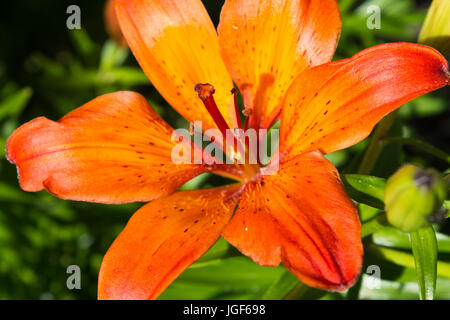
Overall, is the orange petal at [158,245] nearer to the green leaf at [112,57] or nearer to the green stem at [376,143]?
the green stem at [376,143]

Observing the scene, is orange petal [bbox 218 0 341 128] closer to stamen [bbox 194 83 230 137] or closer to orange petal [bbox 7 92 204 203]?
stamen [bbox 194 83 230 137]

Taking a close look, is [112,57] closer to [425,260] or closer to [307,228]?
[307,228]

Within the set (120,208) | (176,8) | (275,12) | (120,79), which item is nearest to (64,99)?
(120,79)

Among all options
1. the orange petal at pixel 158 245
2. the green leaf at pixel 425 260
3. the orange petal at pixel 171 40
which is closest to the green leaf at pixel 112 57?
the orange petal at pixel 171 40

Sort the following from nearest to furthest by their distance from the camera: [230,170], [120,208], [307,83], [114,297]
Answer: [114,297]
[307,83]
[230,170]
[120,208]

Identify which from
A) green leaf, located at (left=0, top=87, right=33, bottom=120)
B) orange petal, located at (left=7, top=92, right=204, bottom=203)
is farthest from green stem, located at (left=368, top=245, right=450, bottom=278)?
green leaf, located at (left=0, top=87, right=33, bottom=120)
